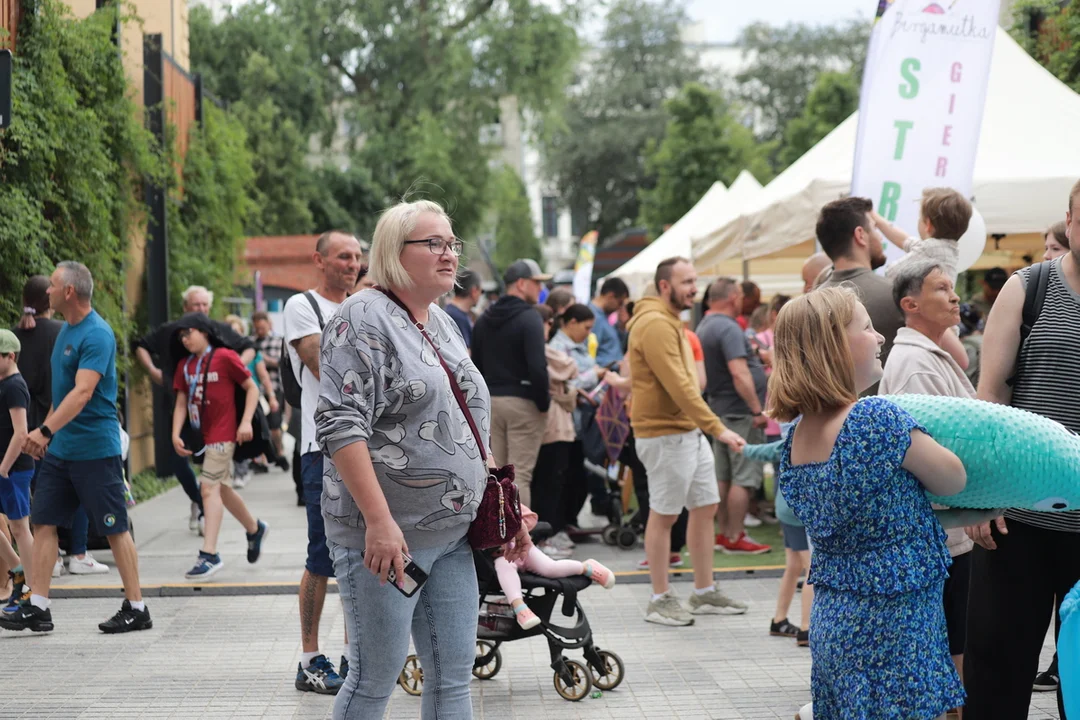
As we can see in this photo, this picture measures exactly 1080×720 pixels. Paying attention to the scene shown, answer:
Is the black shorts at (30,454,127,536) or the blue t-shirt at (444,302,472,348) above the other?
the blue t-shirt at (444,302,472,348)

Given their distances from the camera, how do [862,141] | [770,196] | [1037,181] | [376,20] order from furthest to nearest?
[376,20] < [770,196] < [1037,181] < [862,141]

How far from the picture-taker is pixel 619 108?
60562mm

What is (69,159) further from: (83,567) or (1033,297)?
(1033,297)

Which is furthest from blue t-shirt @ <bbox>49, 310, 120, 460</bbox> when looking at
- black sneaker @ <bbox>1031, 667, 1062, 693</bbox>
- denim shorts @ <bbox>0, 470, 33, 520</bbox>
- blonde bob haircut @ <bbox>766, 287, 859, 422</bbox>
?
black sneaker @ <bbox>1031, 667, 1062, 693</bbox>

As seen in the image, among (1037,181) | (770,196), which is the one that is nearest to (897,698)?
(1037,181)

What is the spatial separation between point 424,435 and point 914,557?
1.38 m

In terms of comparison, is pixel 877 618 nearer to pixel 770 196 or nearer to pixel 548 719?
pixel 548 719

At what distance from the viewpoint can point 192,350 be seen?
8773mm

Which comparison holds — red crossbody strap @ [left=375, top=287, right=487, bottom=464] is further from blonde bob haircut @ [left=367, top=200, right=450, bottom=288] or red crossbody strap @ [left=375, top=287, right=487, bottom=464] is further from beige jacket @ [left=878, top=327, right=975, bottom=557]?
beige jacket @ [left=878, top=327, right=975, bottom=557]

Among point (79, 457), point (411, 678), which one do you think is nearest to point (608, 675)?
point (411, 678)

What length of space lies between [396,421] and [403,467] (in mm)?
133

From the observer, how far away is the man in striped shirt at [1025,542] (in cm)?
370

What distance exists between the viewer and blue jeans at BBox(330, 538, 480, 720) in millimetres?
3385

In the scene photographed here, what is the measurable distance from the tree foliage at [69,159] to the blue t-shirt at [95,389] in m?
2.52
